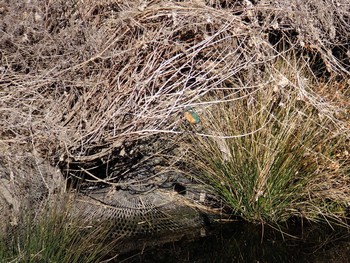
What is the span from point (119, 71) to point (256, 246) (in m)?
1.71

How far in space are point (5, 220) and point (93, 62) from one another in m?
1.33

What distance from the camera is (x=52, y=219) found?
431 centimetres

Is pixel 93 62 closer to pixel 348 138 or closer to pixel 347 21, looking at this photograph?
pixel 348 138

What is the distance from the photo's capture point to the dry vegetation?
4840 millimetres

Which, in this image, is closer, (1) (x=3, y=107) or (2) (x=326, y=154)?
(1) (x=3, y=107)

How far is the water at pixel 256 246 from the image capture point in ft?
16.6

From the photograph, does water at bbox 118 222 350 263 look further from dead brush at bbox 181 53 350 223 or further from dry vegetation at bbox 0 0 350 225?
dry vegetation at bbox 0 0 350 225

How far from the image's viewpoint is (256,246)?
5.15m

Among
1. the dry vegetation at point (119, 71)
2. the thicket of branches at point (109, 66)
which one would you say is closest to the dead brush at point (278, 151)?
the dry vegetation at point (119, 71)

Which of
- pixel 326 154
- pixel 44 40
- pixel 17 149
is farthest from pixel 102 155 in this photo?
pixel 326 154

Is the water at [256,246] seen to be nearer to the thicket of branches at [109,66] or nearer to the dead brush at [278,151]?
the dead brush at [278,151]

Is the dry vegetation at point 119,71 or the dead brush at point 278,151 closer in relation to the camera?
the dry vegetation at point 119,71

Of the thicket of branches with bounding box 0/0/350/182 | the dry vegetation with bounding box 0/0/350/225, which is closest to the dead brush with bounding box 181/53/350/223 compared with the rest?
the dry vegetation with bounding box 0/0/350/225

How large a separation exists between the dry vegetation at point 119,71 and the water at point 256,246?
0.48 m
